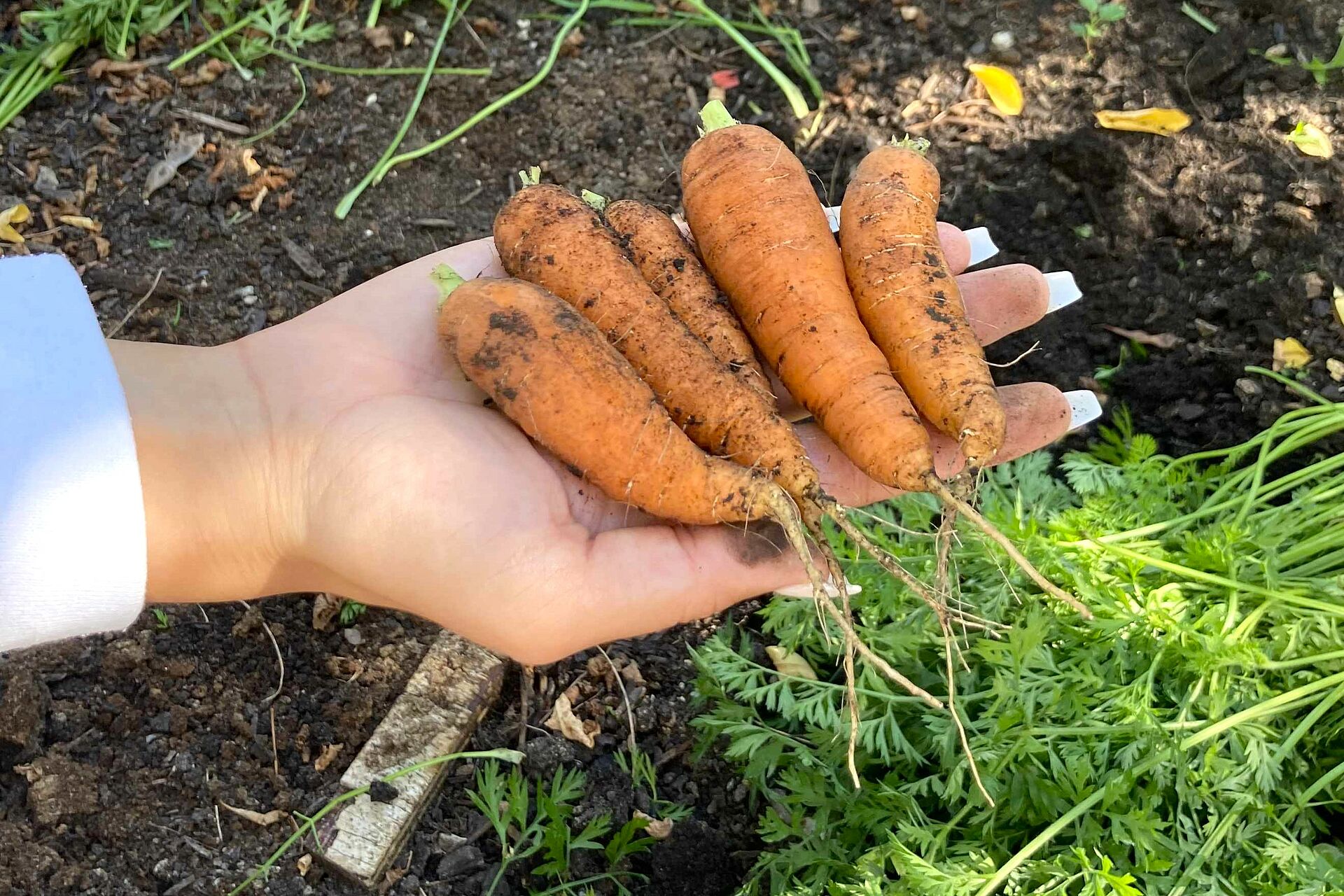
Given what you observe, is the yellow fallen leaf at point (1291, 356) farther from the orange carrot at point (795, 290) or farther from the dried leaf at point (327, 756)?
the dried leaf at point (327, 756)

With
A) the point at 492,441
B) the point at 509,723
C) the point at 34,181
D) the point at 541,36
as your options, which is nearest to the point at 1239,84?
the point at 541,36

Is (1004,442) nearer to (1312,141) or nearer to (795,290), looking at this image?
(795,290)

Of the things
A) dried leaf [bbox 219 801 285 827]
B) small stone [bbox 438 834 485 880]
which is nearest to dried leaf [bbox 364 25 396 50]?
dried leaf [bbox 219 801 285 827]

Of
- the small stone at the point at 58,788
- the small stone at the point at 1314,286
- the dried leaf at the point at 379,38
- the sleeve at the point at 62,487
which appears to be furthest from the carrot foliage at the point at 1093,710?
the dried leaf at the point at 379,38

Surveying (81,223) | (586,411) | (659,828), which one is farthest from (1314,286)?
(81,223)

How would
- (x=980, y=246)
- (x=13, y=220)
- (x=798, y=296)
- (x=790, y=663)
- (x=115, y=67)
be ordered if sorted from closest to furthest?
1. (x=798, y=296)
2. (x=790, y=663)
3. (x=980, y=246)
4. (x=13, y=220)
5. (x=115, y=67)

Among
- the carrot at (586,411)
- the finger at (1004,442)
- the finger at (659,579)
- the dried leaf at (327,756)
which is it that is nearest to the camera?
the finger at (659,579)
